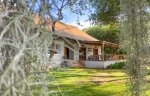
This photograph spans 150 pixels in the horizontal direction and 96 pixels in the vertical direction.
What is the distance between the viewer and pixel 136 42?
8.77m

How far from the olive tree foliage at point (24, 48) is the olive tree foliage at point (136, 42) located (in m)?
6.12

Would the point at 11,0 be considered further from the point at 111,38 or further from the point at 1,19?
the point at 111,38

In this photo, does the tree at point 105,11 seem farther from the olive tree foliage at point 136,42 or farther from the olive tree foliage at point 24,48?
the olive tree foliage at point 24,48

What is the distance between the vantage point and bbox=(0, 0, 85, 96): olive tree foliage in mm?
2238

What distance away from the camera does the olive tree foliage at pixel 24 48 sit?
2238 millimetres

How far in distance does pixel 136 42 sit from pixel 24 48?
262 inches

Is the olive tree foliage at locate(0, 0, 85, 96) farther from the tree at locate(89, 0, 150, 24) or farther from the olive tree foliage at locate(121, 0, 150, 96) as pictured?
the tree at locate(89, 0, 150, 24)

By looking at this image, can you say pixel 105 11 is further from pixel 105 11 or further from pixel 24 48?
pixel 24 48

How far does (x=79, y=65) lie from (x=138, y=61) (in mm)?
28368

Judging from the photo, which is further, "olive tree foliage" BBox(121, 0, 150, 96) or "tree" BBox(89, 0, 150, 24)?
"tree" BBox(89, 0, 150, 24)

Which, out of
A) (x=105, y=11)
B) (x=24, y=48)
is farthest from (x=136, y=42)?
→ (x=105, y=11)

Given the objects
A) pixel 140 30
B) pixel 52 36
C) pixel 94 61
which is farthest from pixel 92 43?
pixel 52 36

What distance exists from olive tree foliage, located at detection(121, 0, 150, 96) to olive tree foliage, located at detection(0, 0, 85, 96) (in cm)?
612

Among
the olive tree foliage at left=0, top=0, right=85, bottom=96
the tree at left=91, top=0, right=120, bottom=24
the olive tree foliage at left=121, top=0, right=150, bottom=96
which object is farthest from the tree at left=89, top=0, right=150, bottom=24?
the olive tree foliage at left=0, top=0, right=85, bottom=96
